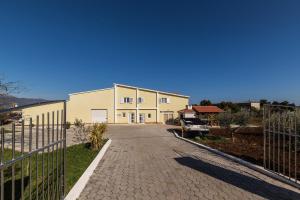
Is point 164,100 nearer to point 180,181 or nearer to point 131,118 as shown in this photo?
point 131,118

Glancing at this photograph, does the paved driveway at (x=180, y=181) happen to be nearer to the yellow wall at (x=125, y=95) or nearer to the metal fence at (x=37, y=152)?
the metal fence at (x=37, y=152)

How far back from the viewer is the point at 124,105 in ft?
140

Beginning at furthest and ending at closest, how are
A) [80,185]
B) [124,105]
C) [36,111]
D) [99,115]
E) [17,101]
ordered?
[124,105] → [99,115] → [80,185] → [17,101] → [36,111]

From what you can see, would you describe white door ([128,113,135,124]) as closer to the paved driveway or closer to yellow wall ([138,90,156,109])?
yellow wall ([138,90,156,109])

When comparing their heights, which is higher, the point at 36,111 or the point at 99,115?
the point at 36,111

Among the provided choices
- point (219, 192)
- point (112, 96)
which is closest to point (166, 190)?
point (219, 192)

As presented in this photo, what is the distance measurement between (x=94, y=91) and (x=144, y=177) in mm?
35541

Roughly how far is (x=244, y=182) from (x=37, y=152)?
545 cm

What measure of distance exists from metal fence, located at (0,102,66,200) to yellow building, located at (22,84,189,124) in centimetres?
3530

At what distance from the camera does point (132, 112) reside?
141 ft

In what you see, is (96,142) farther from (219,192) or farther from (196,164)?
(219,192)

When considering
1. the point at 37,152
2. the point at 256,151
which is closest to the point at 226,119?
the point at 256,151

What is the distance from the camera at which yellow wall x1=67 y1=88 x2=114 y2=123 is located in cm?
4184

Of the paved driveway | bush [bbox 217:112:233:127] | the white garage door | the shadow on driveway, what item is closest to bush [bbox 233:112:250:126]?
bush [bbox 217:112:233:127]
